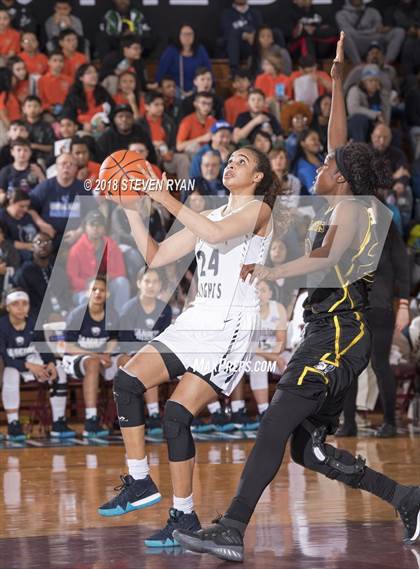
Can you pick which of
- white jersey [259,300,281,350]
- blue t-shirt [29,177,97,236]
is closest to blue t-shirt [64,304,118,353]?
blue t-shirt [29,177,97,236]

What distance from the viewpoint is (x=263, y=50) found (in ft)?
49.9

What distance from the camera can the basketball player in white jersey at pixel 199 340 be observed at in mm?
5426

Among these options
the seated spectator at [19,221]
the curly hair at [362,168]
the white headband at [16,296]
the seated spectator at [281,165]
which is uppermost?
the seated spectator at [281,165]

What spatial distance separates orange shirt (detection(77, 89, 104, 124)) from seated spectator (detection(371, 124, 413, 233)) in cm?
336

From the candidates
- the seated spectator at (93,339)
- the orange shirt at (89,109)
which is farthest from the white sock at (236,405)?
the orange shirt at (89,109)

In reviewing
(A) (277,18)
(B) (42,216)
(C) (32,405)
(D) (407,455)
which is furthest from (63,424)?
(A) (277,18)

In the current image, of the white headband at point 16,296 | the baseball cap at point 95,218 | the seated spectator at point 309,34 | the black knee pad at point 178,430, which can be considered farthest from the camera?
the seated spectator at point 309,34

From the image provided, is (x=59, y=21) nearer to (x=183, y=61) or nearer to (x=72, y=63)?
(x=72, y=63)

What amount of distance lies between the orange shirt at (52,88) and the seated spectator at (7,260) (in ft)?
9.72

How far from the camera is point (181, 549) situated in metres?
5.38

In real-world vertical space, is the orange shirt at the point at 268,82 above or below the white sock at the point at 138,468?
above

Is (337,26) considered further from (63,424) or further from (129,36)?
(63,424)

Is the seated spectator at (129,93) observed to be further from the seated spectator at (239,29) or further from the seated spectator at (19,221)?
the seated spectator at (19,221)

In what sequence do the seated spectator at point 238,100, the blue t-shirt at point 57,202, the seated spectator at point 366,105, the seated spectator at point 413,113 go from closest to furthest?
the blue t-shirt at point 57,202 < the seated spectator at point 366,105 < the seated spectator at point 238,100 < the seated spectator at point 413,113
